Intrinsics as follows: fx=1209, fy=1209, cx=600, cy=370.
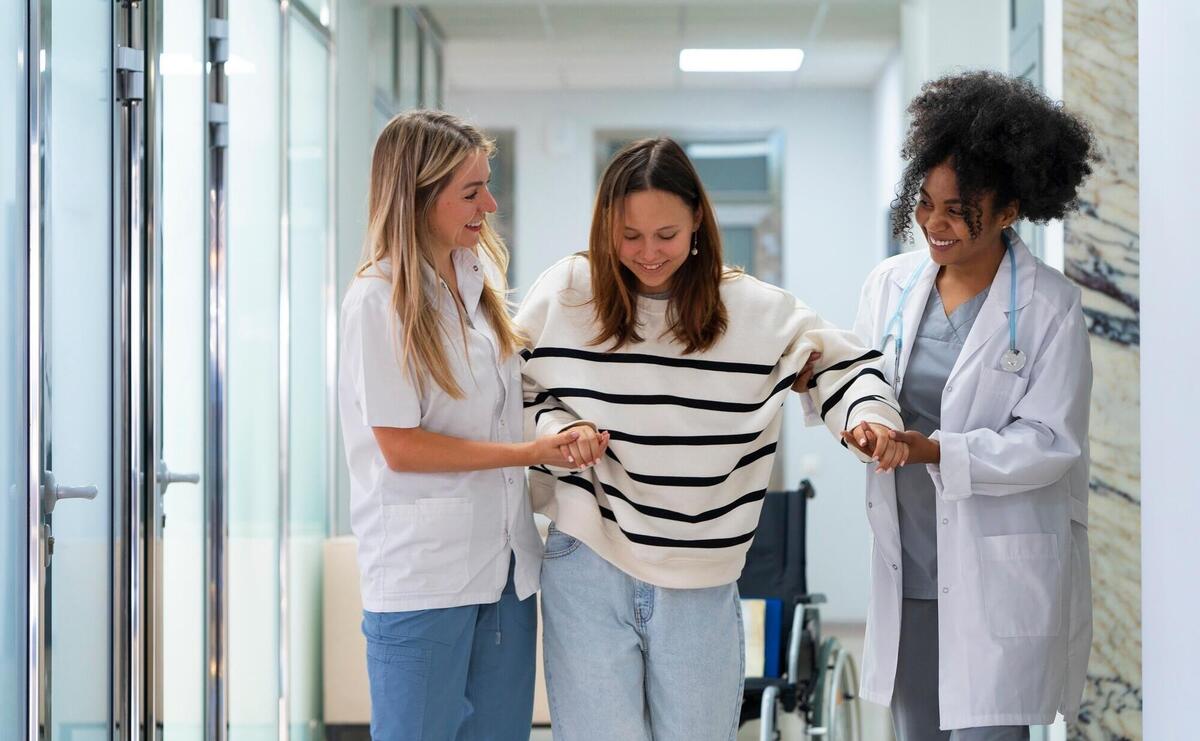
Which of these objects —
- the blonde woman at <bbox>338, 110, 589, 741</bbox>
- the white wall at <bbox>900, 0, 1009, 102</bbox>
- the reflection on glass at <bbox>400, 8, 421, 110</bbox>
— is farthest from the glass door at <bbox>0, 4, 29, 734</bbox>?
the reflection on glass at <bbox>400, 8, 421, 110</bbox>

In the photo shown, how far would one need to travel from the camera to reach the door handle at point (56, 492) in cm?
192

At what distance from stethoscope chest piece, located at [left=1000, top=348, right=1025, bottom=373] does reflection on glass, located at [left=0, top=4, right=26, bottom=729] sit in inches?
60.1

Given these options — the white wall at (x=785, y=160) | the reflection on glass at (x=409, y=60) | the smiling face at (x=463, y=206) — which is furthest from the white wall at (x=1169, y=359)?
the white wall at (x=785, y=160)

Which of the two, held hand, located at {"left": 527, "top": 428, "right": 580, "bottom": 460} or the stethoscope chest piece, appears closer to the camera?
held hand, located at {"left": 527, "top": 428, "right": 580, "bottom": 460}

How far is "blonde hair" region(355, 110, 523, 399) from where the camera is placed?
1.83 meters

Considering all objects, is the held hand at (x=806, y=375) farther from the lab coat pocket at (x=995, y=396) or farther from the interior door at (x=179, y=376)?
the interior door at (x=179, y=376)

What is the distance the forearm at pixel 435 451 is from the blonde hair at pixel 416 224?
80mm

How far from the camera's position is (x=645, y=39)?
5.76m

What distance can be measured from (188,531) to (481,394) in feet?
3.69

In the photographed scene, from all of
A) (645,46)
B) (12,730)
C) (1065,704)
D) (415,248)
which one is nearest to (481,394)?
(415,248)

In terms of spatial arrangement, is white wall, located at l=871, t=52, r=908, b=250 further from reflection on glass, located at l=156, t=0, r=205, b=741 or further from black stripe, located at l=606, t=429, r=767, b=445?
black stripe, located at l=606, t=429, r=767, b=445

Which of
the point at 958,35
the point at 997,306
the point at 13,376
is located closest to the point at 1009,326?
the point at 997,306

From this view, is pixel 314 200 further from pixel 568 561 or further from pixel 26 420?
pixel 568 561

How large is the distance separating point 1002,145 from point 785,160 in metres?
5.08
